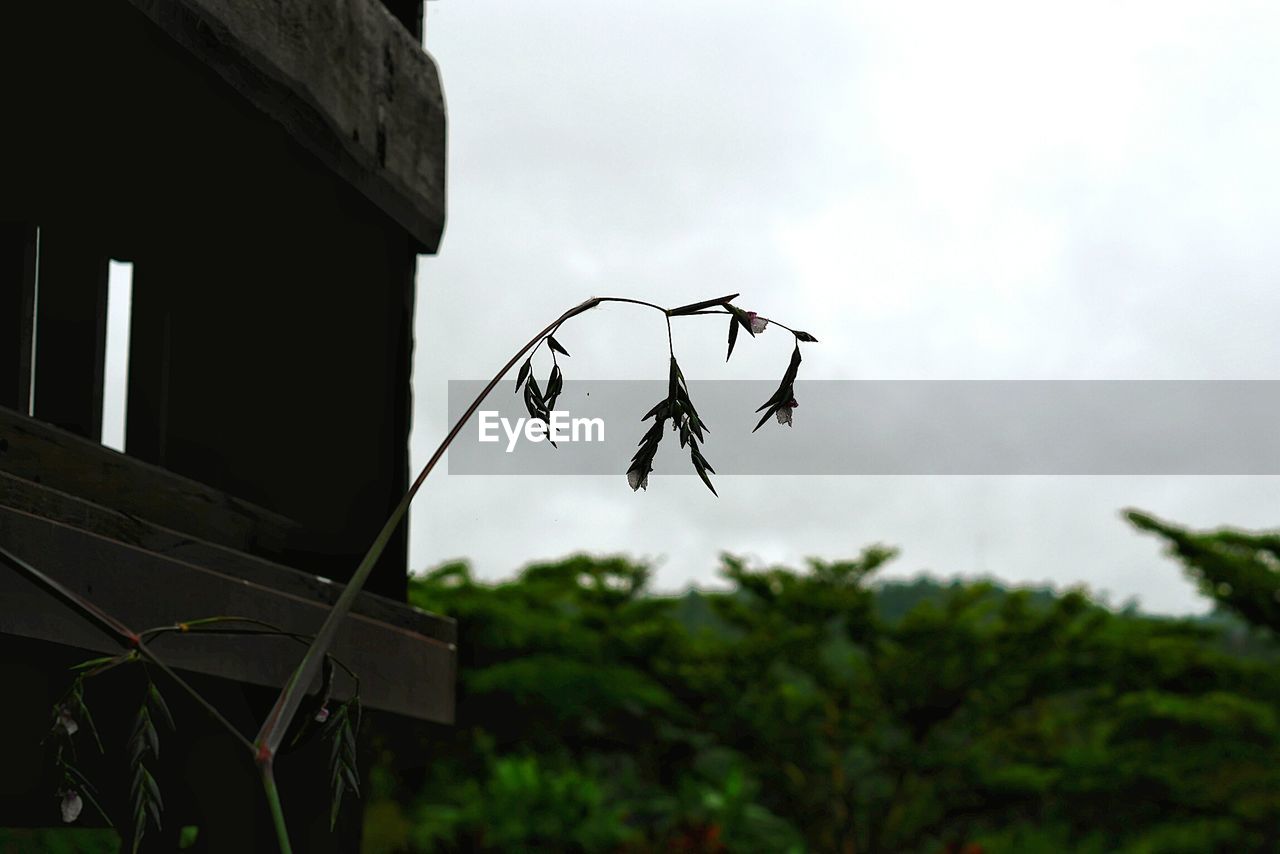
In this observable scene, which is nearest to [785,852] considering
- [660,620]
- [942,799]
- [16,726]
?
[942,799]

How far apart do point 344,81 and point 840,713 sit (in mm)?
11583

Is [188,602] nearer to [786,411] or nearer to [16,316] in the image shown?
[16,316]

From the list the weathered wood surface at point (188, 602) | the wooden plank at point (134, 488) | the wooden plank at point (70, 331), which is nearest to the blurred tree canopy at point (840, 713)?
the weathered wood surface at point (188, 602)

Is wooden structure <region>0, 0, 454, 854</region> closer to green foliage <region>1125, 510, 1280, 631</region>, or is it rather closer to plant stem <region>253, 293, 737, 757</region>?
plant stem <region>253, 293, 737, 757</region>

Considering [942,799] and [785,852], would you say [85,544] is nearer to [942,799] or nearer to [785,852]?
[785,852]

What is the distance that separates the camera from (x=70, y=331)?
268 centimetres

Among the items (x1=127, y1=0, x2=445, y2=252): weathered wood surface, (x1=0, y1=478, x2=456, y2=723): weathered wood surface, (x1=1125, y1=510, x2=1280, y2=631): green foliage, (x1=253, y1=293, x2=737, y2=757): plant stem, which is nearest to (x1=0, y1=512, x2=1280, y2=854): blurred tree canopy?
(x1=1125, y1=510, x2=1280, y2=631): green foliage

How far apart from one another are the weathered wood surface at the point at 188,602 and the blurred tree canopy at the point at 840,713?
9.08m

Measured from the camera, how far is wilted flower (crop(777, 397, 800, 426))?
64.0 inches

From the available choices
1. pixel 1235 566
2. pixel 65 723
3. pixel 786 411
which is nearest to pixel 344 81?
pixel 786 411

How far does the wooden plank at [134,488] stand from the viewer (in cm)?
201

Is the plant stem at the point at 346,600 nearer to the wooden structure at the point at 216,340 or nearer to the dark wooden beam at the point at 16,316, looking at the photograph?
the wooden structure at the point at 216,340

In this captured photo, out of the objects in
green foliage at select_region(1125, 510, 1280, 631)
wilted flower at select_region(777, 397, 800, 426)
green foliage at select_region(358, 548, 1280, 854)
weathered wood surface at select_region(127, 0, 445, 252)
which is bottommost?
green foliage at select_region(358, 548, 1280, 854)

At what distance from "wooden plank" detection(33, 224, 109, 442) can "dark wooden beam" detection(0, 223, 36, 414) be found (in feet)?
0.64
